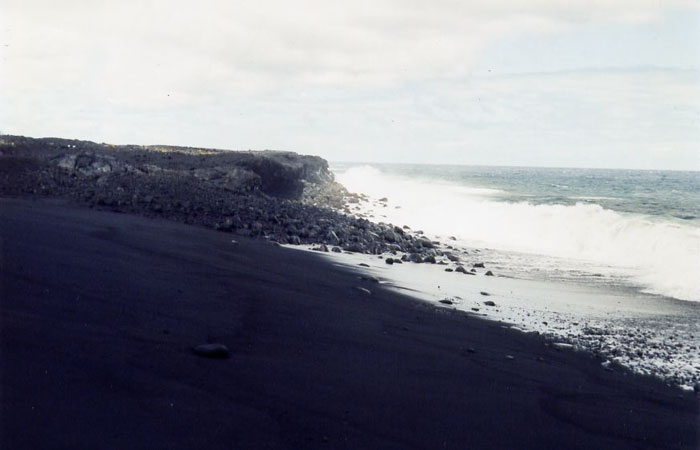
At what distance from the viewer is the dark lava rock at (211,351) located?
4.61 metres

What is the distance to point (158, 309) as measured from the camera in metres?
5.61

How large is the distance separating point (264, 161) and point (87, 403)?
74.6ft

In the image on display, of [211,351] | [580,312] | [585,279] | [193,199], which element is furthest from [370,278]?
[193,199]

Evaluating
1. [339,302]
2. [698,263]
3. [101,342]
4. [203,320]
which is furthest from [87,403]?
[698,263]

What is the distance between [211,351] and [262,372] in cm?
43

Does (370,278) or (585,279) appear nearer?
(370,278)

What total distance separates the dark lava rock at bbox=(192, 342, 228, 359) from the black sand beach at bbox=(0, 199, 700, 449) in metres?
0.06

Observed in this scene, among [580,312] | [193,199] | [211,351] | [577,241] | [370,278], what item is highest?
[193,199]

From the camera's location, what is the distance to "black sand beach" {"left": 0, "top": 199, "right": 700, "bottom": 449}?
3488 millimetres

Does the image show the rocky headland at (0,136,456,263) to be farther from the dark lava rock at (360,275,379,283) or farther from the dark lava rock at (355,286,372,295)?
the dark lava rock at (355,286,372,295)

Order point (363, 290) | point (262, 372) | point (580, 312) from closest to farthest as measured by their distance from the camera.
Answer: point (262, 372), point (363, 290), point (580, 312)

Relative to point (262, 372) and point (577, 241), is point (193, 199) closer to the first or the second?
point (262, 372)

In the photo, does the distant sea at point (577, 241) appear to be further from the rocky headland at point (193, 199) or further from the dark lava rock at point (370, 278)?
the dark lava rock at point (370, 278)

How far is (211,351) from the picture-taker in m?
4.62
